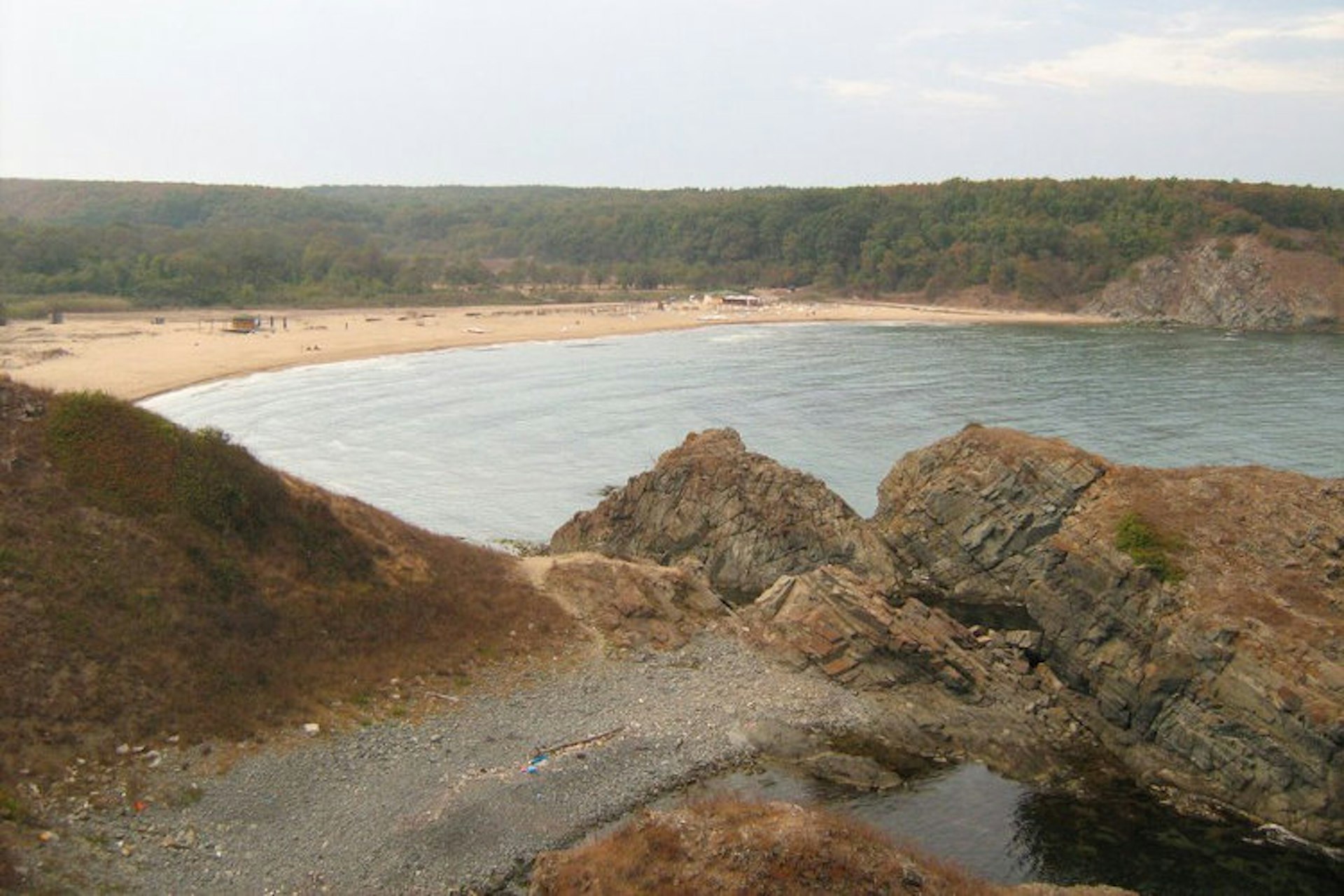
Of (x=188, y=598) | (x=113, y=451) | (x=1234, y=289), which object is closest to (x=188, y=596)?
(x=188, y=598)

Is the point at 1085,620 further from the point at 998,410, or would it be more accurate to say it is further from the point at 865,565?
the point at 998,410

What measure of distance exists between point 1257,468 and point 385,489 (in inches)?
1358

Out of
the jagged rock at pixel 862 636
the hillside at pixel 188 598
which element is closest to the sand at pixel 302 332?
the hillside at pixel 188 598

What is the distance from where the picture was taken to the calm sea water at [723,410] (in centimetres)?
5397

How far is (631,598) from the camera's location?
104 feet

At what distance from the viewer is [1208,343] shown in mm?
105125

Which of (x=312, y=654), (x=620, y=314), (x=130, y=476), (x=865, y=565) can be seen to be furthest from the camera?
(x=620, y=314)

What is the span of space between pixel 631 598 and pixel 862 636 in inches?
250

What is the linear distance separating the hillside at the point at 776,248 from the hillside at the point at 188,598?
8570 cm

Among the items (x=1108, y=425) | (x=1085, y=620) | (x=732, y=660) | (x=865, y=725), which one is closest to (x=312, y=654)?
(x=732, y=660)

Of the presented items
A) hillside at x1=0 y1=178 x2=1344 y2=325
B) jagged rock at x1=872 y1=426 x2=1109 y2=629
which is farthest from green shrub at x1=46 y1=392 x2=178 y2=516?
hillside at x1=0 y1=178 x2=1344 y2=325

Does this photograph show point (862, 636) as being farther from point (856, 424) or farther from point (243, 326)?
point (243, 326)

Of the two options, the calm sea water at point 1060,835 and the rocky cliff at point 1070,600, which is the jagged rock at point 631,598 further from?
the calm sea water at point 1060,835

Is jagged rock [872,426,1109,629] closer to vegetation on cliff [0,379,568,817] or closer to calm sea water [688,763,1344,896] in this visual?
calm sea water [688,763,1344,896]
